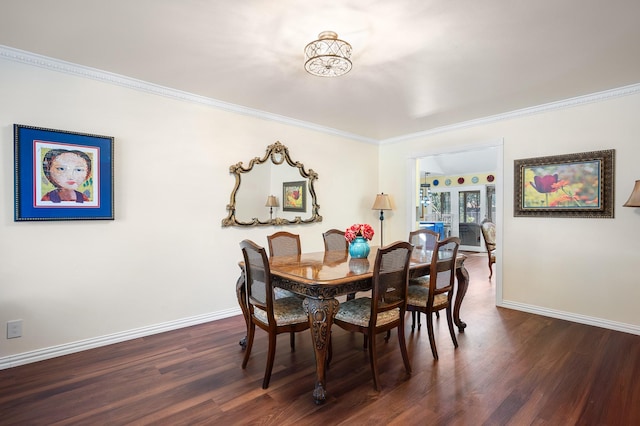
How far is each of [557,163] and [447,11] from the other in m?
2.62

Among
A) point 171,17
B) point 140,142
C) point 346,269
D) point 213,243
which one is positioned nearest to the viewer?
point 171,17

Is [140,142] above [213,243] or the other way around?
above

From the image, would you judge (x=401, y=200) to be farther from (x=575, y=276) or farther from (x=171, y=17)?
(x=171, y=17)

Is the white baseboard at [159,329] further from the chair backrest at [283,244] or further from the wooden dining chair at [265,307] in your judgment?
the wooden dining chair at [265,307]

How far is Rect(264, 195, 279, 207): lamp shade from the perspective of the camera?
A: 4156 mm

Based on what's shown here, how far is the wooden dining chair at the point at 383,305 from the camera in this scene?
226 centimetres

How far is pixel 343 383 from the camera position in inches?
91.9

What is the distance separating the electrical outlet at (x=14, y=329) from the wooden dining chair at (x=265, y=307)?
1.75 metres

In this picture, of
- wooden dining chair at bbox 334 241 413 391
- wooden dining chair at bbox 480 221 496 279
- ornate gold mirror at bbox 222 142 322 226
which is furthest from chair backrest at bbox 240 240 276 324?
wooden dining chair at bbox 480 221 496 279

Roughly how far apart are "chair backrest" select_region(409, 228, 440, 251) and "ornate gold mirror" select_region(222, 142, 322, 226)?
1.42m

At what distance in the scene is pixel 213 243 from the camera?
367 cm

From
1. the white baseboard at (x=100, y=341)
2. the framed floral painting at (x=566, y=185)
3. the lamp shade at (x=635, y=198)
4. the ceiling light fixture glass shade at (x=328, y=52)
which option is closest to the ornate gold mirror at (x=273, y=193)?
the white baseboard at (x=100, y=341)

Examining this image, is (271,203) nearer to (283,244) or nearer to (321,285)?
(283,244)

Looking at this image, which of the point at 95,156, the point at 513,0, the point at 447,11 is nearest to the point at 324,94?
the point at 447,11
